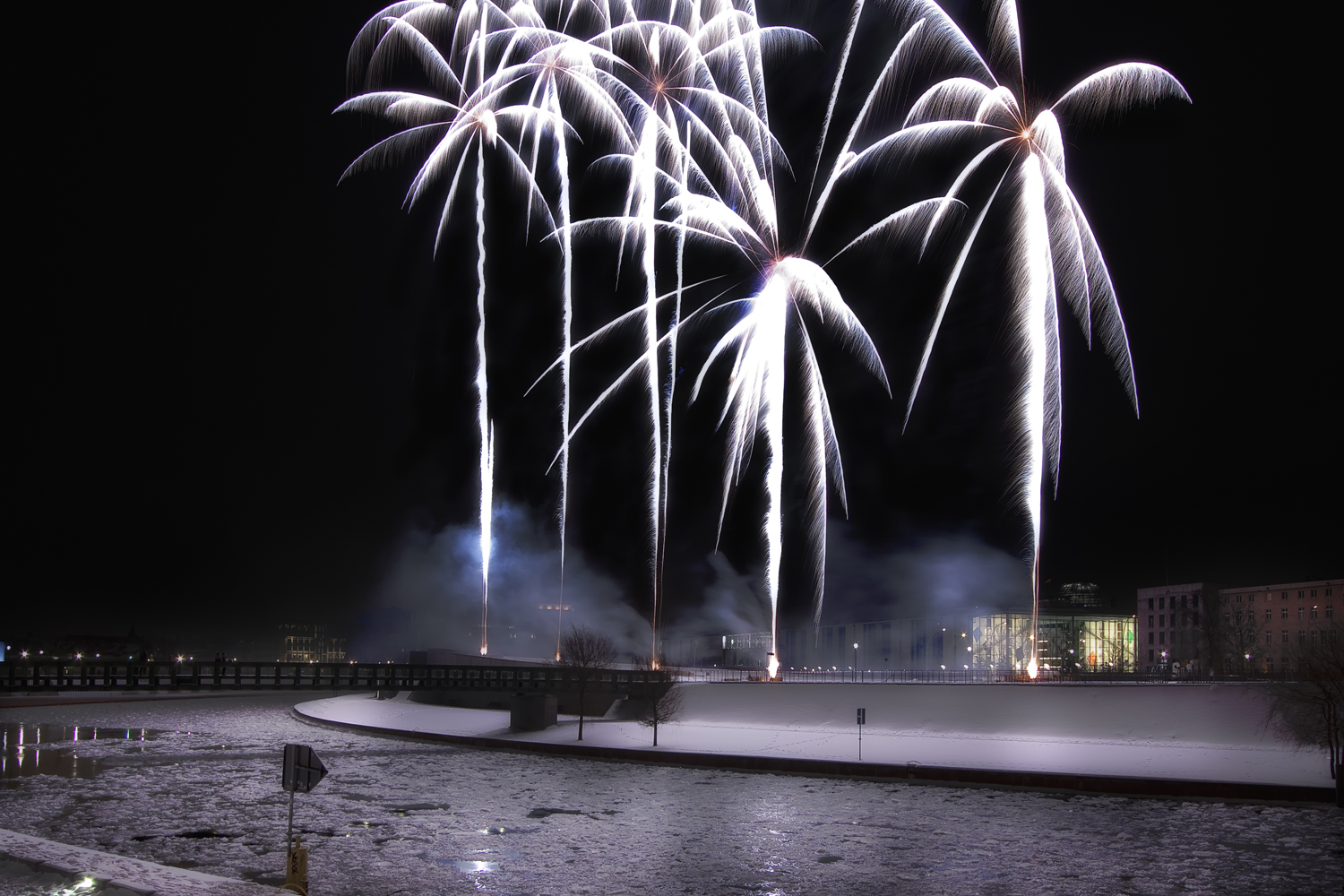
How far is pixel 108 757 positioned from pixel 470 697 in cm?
2842

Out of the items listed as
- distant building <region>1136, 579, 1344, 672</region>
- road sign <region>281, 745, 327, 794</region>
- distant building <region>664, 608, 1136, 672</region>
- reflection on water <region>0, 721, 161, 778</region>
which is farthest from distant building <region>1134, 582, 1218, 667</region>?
road sign <region>281, 745, 327, 794</region>

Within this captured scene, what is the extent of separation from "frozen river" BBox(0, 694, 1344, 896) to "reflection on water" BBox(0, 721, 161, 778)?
0.30m

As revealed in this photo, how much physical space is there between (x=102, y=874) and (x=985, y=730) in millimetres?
34325

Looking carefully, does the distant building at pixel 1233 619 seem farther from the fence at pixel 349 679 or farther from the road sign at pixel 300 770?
the road sign at pixel 300 770

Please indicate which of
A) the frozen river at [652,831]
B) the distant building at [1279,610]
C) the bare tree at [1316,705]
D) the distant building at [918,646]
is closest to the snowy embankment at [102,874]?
the frozen river at [652,831]

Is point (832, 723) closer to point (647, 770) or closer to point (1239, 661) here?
point (647, 770)

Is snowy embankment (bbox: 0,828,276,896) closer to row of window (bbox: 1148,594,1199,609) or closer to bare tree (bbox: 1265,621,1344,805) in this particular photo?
bare tree (bbox: 1265,621,1344,805)

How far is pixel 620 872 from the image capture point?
16.2 metres

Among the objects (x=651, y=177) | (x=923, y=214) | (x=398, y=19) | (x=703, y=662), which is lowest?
(x=703, y=662)

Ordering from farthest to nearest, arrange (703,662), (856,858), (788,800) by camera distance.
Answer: (703,662) → (788,800) → (856,858)

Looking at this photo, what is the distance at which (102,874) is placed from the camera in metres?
11.8

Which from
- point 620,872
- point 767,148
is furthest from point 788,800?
point 767,148

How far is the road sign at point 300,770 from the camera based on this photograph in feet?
42.6

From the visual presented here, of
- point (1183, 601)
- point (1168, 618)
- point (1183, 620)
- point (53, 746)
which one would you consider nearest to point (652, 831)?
point (53, 746)
